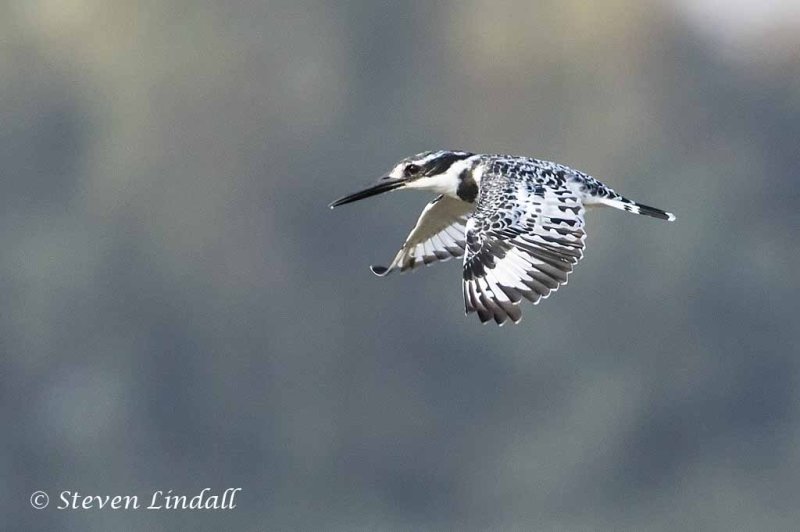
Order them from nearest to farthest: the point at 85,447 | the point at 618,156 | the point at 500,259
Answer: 1. the point at 500,259
2. the point at 618,156
3. the point at 85,447

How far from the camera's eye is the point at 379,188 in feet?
20.7

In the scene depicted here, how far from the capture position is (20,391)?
67.4ft

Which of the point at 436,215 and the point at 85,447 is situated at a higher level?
the point at 85,447

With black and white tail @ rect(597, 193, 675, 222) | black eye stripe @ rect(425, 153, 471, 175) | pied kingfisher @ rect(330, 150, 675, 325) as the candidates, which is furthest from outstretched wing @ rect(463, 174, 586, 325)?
black eye stripe @ rect(425, 153, 471, 175)

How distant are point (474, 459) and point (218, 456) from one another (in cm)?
271

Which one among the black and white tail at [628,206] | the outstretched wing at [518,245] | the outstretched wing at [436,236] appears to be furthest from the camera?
the outstretched wing at [436,236]

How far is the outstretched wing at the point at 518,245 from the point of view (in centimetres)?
542

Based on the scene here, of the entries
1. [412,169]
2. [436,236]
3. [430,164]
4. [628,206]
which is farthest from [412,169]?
[628,206]

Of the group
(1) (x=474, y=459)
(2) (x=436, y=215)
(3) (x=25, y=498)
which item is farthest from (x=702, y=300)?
(2) (x=436, y=215)

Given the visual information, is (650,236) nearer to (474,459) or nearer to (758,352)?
(758,352)

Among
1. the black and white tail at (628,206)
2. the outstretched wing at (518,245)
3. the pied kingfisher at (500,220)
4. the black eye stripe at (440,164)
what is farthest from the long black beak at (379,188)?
the black and white tail at (628,206)

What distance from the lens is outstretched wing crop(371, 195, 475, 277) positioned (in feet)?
21.4

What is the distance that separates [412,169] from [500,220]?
0.68 meters

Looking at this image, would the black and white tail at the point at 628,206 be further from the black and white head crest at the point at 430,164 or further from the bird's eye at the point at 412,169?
the bird's eye at the point at 412,169
